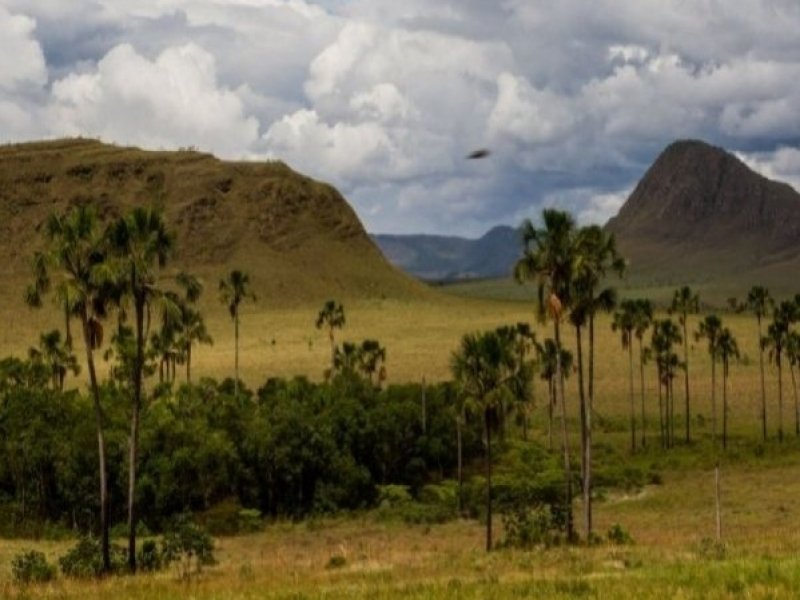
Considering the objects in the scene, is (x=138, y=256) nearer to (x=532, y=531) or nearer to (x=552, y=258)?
(x=552, y=258)

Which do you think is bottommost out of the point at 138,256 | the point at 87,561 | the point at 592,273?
the point at 87,561

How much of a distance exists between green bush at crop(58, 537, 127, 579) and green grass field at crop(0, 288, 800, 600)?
2227 mm

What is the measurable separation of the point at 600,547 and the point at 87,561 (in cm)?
1794

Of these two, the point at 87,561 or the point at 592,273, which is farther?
the point at 592,273

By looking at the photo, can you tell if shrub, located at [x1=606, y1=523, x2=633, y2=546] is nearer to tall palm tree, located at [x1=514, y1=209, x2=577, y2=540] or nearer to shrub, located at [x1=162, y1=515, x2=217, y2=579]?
tall palm tree, located at [x1=514, y1=209, x2=577, y2=540]

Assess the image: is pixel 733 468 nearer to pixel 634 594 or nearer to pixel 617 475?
pixel 617 475

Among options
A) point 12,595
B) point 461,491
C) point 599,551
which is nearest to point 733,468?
point 461,491

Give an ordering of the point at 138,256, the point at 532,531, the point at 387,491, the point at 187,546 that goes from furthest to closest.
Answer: the point at 387,491, the point at 532,531, the point at 187,546, the point at 138,256

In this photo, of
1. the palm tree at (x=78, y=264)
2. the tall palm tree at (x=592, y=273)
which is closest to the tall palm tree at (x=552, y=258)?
the tall palm tree at (x=592, y=273)

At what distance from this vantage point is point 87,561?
37688mm

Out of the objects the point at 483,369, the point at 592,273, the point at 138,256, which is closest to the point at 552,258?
the point at 592,273

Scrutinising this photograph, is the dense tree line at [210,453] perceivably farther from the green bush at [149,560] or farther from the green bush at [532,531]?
the green bush at [149,560]

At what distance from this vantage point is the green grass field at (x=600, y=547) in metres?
23.9

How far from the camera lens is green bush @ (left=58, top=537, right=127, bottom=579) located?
119 feet
